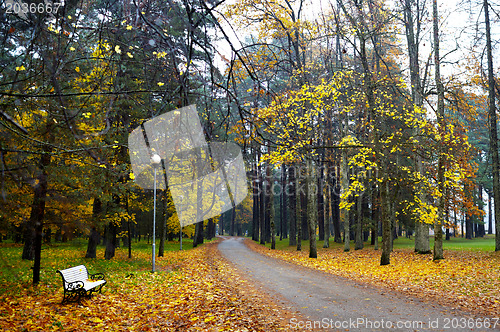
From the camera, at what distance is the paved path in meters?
5.52

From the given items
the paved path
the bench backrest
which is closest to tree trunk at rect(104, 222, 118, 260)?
the bench backrest

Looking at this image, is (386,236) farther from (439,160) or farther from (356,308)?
(356,308)

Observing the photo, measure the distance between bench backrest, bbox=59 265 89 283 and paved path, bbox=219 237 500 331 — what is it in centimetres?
497

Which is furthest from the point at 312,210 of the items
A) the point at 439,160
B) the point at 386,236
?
the point at 439,160

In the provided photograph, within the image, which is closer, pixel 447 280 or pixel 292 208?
pixel 447 280

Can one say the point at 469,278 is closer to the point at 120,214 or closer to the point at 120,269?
the point at 120,269

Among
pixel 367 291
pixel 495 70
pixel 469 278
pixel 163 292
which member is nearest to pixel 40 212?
pixel 163 292

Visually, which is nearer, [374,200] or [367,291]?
[367,291]

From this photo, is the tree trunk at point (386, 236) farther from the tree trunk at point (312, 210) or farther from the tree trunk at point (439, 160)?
the tree trunk at point (312, 210)

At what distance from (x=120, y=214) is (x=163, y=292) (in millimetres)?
7360

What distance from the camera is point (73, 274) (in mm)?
7930

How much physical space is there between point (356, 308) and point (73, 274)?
22.6 feet

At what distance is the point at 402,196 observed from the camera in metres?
23.3

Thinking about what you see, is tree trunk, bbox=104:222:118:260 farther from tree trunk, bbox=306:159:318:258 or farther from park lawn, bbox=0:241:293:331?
tree trunk, bbox=306:159:318:258
